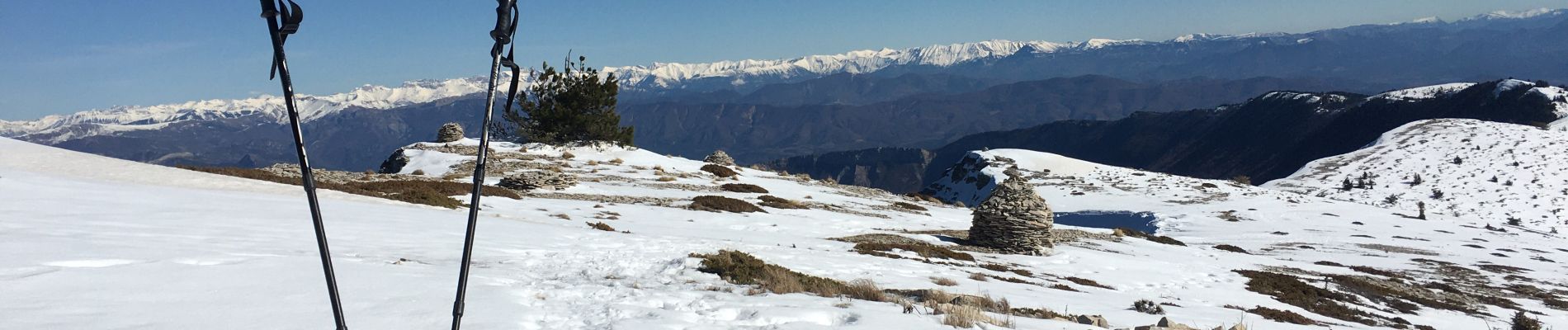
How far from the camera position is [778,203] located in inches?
1148

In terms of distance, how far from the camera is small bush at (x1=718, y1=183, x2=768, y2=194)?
3325 centimetres

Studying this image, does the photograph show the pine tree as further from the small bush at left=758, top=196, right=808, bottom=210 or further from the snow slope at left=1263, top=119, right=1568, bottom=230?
the snow slope at left=1263, top=119, right=1568, bottom=230

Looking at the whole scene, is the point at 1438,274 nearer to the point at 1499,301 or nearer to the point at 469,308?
the point at 1499,301

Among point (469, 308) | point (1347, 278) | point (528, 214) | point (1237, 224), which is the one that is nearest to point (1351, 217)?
point (1237, 224)

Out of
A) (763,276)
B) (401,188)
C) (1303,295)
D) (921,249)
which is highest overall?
(401,188)

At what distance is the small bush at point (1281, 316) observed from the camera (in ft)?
40.4

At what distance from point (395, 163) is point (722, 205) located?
80.0ft

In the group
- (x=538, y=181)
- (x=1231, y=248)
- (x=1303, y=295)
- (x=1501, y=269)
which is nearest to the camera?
(x=1303, y=295)

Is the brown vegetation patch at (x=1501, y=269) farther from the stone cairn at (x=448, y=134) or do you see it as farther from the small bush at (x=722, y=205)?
the stone cairn at (x=448, y=134)

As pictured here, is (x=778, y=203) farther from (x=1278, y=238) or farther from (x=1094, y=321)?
(x=1278, y=238)

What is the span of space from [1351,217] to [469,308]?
47.6m

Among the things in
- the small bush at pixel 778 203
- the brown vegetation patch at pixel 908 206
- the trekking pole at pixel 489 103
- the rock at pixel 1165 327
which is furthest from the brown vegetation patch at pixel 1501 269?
the trekking pole at pixel 489 103

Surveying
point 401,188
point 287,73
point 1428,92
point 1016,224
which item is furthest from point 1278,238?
point 1428,92

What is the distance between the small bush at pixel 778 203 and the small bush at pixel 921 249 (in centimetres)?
882
